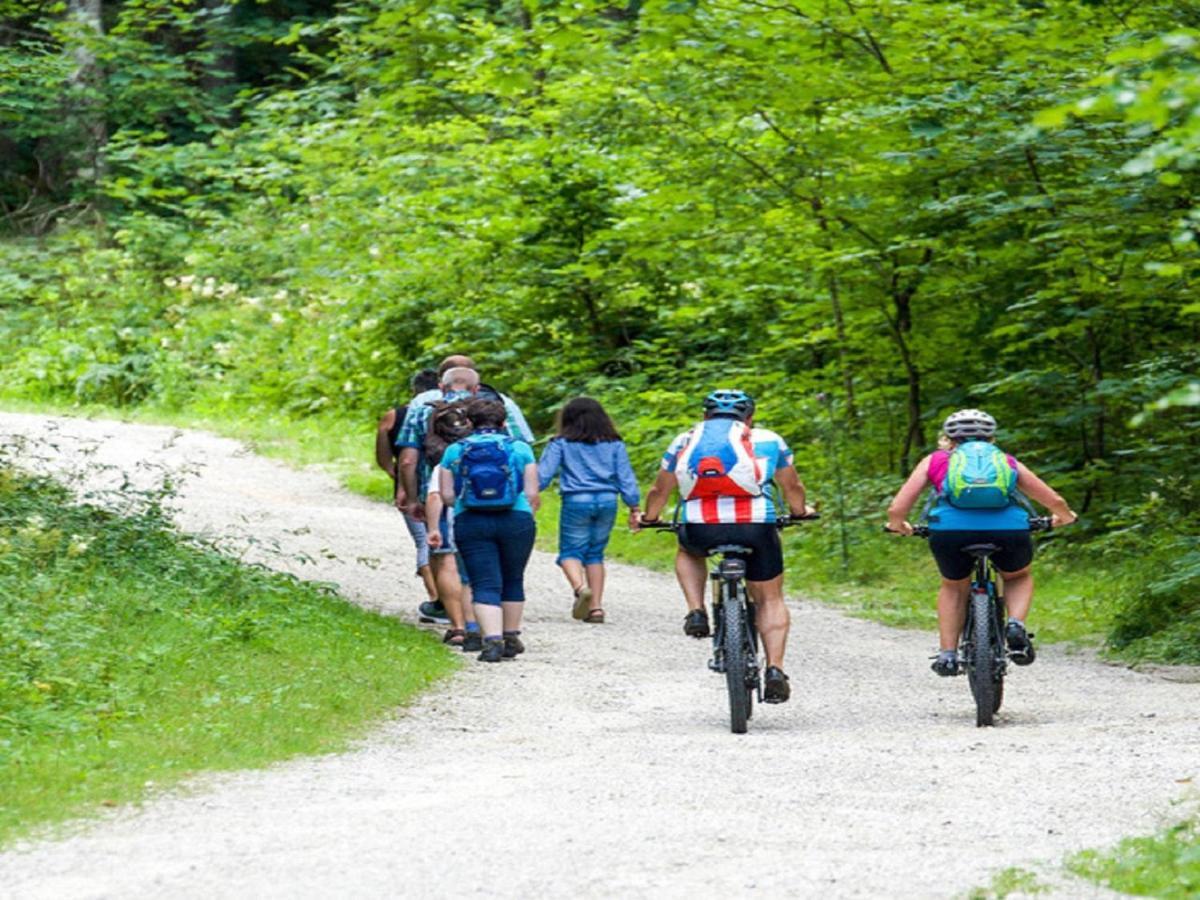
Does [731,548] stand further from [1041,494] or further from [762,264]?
[762,264]

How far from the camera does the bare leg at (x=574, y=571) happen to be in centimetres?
1524

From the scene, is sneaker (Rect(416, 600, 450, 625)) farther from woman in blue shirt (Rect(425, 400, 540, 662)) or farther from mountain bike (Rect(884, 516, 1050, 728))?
mountain bike (Rect(884, 516, 1050, 728))

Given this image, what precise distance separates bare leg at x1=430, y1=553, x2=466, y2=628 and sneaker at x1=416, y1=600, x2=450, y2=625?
108cm

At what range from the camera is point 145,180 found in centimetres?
3512

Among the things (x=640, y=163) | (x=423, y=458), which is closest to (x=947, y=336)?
(x=640, y=163)

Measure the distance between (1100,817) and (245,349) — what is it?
82.4ft

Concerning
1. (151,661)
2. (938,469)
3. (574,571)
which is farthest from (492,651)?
(938,469)

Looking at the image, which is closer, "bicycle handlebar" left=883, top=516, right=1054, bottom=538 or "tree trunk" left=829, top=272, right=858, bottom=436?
"bicycle handlebar" left=883, top=516, right=1054, bottom=538

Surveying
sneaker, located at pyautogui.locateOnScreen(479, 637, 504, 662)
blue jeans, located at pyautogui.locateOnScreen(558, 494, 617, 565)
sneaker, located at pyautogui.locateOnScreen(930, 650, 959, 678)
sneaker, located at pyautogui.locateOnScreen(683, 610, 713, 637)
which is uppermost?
sneaker, located at pyautogui.locateOnScreen(683, 610, 713, 637)

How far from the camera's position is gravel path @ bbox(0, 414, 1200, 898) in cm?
634

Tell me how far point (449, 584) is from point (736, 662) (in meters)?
4.07

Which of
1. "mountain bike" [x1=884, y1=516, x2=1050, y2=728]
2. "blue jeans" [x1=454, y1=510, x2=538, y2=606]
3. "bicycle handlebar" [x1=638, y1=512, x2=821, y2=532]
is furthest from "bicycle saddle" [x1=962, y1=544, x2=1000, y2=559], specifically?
"blue jeans" [x1=454, y1=510, x2=538, y2=606]

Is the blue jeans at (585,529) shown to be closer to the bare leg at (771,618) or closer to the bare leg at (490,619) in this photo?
the bare leg at (490,619)

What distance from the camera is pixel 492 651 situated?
13.0 meters
